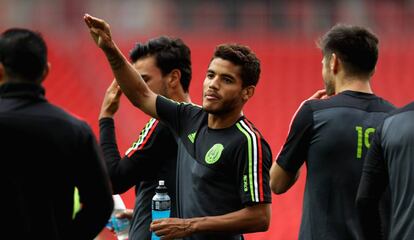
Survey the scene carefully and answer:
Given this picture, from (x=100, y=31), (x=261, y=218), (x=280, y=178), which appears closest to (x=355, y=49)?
(x=280, y=178)

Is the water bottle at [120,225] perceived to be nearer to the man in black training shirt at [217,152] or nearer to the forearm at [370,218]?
the man in black training shirt at [217,152]

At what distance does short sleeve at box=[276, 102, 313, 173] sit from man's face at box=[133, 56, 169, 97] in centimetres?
95

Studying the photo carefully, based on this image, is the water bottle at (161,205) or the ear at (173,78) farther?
the ear at (173,78)

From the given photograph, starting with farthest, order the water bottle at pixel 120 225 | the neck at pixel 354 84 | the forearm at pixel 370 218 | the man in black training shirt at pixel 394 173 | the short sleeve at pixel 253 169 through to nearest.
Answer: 1. the water bottle at pixel 120 225
2. the neck at pixel 354 84
3. the short sleeve at pixel 253 169
4. the forearm at pixel 370 218
5. the man in black training shirt at pixel 394 173

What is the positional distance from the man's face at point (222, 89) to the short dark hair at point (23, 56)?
102cm

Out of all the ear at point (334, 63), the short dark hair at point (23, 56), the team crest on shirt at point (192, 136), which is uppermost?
the short dark hair at point (23, 56)

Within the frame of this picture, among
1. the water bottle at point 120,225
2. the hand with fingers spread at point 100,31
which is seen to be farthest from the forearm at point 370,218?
the water bottle at point 120,225

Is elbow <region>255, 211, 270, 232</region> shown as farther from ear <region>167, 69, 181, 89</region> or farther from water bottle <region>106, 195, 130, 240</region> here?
water bottle <region>106, 195, 130, 240</region>

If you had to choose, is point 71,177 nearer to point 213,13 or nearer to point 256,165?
point 256,165

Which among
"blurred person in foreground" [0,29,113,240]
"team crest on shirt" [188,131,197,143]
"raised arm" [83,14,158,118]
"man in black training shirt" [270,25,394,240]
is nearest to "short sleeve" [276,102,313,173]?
"man in black training shirt" [270,25,394,240]

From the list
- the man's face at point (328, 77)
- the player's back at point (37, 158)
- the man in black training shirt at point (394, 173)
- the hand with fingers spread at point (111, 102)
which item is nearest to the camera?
the player's back at point (37, 158)

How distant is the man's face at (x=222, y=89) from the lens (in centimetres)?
475

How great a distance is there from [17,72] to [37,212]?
51 centimetres

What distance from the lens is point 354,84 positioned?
486 centimetres
